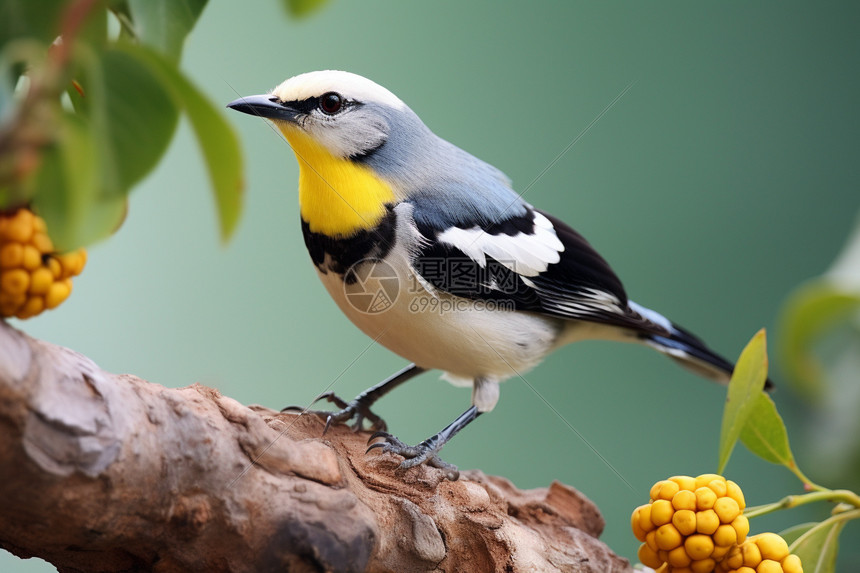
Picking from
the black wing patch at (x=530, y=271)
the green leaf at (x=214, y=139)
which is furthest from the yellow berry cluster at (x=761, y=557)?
the green leaf at (x=214, y=139)

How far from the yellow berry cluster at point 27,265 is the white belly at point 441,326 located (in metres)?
0.60

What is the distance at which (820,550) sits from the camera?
1.06 meters

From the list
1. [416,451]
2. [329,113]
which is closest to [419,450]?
[416,451]

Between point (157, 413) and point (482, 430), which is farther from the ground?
point (157, 413)

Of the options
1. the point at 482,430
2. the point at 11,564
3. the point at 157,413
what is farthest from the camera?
the point at 482,430

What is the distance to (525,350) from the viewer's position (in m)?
1.42

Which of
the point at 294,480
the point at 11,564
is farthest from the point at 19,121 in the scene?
the point at 11,564

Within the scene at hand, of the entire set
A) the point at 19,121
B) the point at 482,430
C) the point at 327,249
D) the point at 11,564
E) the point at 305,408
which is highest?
the point at 19,121

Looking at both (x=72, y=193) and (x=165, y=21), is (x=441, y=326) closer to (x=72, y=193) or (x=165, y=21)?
(x=165, y=21)

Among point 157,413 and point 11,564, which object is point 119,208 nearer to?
point 157,413

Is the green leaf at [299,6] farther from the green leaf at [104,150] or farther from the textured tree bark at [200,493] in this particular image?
the textured tree bark at [200,493]

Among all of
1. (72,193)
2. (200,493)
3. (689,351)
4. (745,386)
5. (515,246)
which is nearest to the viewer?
(72,193)

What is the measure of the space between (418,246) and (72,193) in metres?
0.75

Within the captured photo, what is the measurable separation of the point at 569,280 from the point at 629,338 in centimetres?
27
